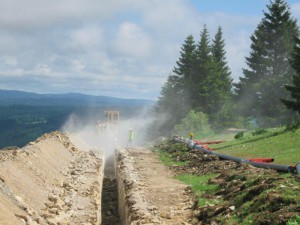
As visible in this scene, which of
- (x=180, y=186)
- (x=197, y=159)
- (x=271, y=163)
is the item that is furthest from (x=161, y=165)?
(x=271, y=163)

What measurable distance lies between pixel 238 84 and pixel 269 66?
203 inches

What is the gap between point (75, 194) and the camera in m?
16.5

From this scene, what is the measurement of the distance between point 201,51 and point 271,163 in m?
47.8

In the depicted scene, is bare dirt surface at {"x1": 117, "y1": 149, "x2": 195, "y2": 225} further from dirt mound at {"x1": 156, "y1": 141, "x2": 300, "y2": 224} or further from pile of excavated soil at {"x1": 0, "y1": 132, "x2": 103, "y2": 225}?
pile of excavated soil at {"x1": 0, "y1": 132, "x2": 103, "y2": 225}

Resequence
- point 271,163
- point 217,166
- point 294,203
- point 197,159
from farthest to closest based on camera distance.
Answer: point 197,159, point 217,166, point 271,163, point 294,203

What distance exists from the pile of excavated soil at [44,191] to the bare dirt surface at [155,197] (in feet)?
4.29

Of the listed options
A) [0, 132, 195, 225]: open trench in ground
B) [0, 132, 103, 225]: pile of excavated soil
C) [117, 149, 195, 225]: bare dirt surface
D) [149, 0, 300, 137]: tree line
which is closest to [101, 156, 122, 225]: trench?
[0, 132, 195, 225]: open trench in ground

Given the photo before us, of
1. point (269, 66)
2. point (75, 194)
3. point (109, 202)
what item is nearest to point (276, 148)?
point (109, 202)

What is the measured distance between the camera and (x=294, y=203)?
1022 cm

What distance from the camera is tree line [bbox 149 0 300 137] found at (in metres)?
51.1

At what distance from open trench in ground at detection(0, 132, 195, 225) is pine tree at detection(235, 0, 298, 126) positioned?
29.6m

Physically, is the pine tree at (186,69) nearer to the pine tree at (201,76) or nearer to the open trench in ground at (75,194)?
the pine tree at (201,76)

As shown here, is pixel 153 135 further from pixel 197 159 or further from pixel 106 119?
pixel 197 159

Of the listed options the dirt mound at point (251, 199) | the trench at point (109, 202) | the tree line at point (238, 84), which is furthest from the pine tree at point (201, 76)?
the dirt mound at point (251, 199)
